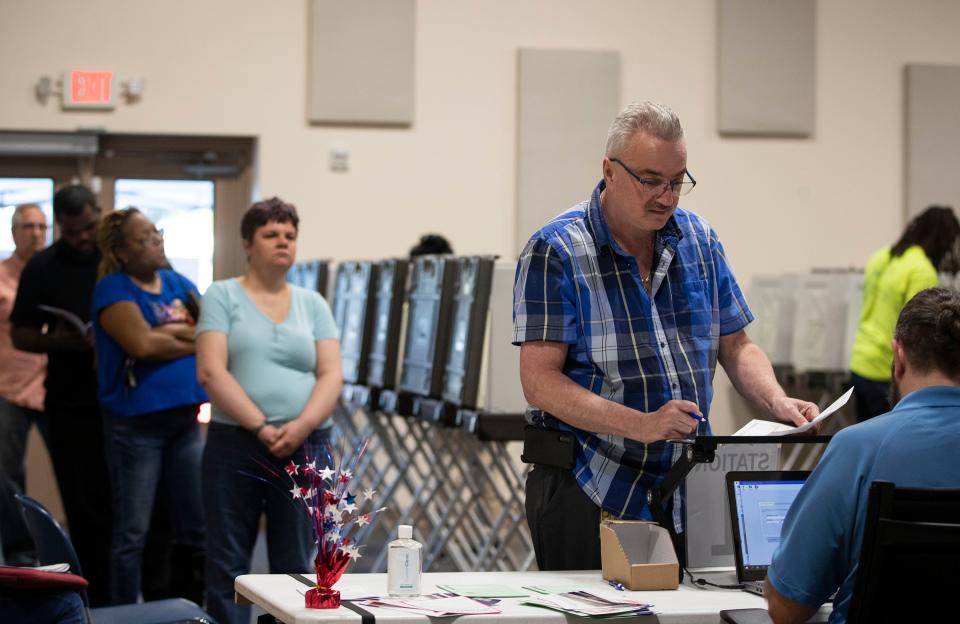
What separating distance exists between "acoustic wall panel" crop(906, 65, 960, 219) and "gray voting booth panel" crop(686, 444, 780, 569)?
21.7ft

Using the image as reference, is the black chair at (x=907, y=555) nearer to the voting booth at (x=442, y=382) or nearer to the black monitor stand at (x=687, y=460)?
the black monitor stand at (x=687, y=460)

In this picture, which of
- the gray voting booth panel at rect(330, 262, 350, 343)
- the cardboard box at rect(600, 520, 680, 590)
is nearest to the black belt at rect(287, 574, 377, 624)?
the cardboard box at rect(600, 520, 680, 590)

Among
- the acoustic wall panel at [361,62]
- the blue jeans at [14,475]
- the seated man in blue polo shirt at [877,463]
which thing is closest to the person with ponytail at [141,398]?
the blue jeans at [14,475]

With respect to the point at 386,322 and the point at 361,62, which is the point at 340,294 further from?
the point at 361,62

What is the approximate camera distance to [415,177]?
27.6 ft

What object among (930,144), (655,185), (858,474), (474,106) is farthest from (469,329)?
(930,144)

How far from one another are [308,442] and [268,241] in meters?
0.67

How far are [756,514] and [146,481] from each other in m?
2.53

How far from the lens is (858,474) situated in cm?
205

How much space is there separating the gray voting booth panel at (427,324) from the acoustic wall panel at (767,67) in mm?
3555

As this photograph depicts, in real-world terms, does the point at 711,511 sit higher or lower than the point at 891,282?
lower

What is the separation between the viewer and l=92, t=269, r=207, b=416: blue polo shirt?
14.9 feet

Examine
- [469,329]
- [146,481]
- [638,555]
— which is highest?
[469,329]

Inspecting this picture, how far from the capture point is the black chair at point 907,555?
1.92 m
